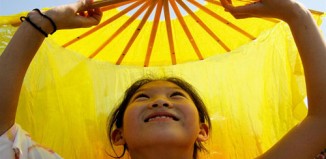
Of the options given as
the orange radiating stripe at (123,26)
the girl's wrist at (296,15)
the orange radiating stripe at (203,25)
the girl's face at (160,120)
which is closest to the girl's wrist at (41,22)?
the girl's face at (160,120)

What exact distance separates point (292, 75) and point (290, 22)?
72 cm

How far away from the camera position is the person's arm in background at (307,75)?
5.14 feet

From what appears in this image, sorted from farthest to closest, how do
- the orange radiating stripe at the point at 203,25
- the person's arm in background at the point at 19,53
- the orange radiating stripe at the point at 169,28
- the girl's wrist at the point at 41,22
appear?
1. the orange radiating stripe at the point at 203,25
2. the orange radiating stripe at the point at 169,28
3. the girl's wrist at the point at 41,22
4. the person's arm in background at the point at 19,53

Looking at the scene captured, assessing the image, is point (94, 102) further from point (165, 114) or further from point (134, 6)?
point (165, 114)

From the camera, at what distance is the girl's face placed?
164cm

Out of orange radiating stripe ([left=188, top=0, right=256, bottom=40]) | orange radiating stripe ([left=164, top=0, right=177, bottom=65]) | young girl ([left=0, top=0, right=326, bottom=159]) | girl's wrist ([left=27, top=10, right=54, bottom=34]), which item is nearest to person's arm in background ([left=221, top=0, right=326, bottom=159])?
young girl ([left=0, top=0, right=326, bottom=159])

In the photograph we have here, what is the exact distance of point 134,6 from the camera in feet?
7.16

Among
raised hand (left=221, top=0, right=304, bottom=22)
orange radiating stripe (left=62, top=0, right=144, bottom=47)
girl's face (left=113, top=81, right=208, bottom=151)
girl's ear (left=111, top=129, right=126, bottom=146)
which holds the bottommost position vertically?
girl's ear (left=111, top=129, right=126, bottom=146)

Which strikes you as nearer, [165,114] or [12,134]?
[12,134]

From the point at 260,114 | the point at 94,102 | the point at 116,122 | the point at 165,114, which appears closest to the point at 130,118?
the point at 165,114

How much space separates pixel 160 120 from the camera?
1.67 metres

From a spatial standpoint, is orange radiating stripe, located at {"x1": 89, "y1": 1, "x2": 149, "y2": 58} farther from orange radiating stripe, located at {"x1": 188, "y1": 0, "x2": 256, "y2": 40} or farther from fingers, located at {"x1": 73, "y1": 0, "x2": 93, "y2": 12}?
fingers, located at {"x1": 73, "y1": 0, "x2": 93, "y2": 12}

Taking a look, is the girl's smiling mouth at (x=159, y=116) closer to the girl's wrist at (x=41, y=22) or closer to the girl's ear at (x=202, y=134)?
the girl's ear at (x=202, y=134)

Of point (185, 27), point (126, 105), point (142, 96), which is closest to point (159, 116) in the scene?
point (142, 96)
